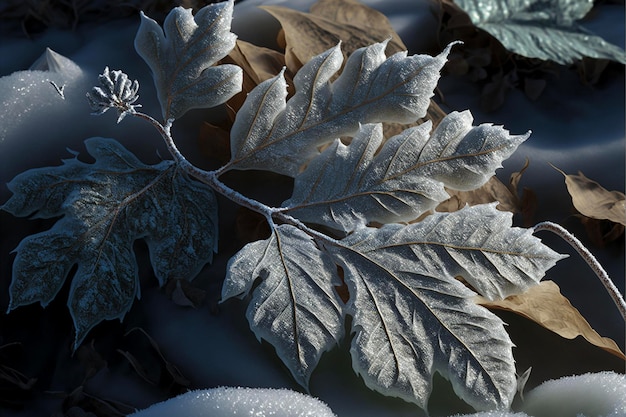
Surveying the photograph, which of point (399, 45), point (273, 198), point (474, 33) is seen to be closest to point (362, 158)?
point (273, 198)

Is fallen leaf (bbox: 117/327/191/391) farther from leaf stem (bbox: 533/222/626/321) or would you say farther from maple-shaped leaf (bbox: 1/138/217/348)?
leaf stem (bbox: 533/222/626/321)

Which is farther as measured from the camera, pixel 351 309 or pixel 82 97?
pixel 82 97

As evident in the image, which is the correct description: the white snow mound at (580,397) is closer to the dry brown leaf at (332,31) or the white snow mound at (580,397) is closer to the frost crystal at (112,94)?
the dry brown leaf at (332,31)

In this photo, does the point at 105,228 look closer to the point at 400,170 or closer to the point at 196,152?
the point at 196,152

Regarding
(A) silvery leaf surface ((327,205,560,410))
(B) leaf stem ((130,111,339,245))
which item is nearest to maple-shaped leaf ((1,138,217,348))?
(B) leaf stem ((130,111,339,245))

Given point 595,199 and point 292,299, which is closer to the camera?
point 292,299

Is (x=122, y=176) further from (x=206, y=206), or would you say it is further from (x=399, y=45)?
(x=399, y=45)

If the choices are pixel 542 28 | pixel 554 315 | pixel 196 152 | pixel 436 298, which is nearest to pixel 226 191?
pixel 196 152
